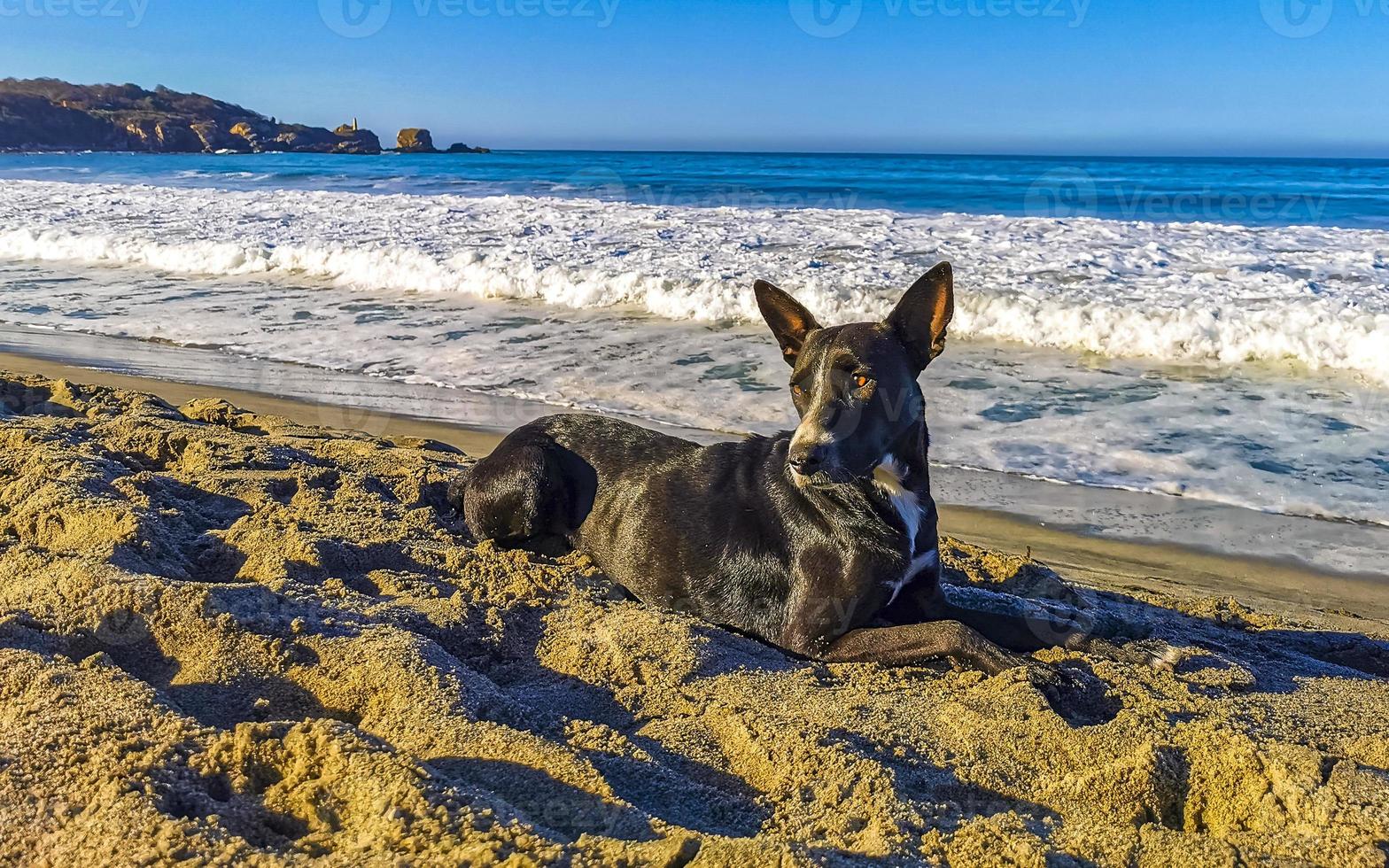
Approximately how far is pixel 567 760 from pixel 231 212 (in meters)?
22.6

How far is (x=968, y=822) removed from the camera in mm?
2471

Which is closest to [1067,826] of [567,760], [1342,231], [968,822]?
[968,822]

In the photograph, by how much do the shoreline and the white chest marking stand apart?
1532 millimetres

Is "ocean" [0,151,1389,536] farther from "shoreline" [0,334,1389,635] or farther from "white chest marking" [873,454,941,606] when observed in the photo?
"white chest marking" [873,454,941,606]

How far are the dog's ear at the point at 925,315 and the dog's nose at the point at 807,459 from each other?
710 mm

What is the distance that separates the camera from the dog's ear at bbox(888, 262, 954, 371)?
149 inches

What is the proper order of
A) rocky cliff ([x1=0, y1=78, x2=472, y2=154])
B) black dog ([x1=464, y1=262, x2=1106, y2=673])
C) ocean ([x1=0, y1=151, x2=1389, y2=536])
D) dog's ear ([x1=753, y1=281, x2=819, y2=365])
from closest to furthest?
black dog ([x1=464, y1=262, x2=1106, y2=673]) → dog's ear ([x1=753, y1=281, x2=819, y2=365]) → ocean ([x1=0, y1=151, x2=1389, y2=536]) → rocky cliff ([x1=0, y1=78, x2=472, y2=154])

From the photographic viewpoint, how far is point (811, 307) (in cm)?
1191

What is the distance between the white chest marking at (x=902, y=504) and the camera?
12.4ft
